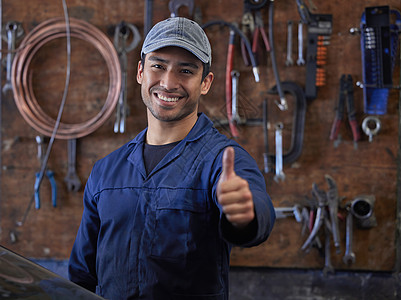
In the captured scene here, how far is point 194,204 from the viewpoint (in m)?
1.21

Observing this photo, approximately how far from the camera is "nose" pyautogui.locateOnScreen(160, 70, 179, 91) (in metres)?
1.27

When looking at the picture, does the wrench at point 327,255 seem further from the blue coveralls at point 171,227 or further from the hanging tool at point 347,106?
the blue coveralls at point 171,227

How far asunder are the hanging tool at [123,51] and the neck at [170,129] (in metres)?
1.19

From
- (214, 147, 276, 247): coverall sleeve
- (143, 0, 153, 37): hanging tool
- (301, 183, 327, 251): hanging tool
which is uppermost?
(143, 0, 153, 37): hanging tool

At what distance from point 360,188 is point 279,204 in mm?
472

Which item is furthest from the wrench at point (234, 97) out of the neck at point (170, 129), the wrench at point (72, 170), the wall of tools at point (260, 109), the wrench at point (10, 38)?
the wrench at point (10, 38)

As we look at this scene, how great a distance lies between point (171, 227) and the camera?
1.22 metres

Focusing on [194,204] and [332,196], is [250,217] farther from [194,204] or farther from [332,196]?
[332,196]

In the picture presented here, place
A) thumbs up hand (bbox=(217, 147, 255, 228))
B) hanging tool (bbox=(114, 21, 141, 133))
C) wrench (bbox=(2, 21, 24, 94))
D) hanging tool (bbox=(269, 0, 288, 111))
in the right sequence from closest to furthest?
thumbs up hand (bbox=(217, 147, 255, 228))
hanging tool (bbox=(269, 0, 288, 111))
hanging tool (bbox=(114, 21, 141, 133))
wrench (bbox=(2, 21, 24, 94))

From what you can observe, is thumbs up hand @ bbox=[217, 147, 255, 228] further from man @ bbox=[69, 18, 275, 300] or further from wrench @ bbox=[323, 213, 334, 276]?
wrench @ bbox=[323, 213, 334, 276]

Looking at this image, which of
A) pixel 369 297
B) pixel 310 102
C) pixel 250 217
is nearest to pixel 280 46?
pixel 310 102

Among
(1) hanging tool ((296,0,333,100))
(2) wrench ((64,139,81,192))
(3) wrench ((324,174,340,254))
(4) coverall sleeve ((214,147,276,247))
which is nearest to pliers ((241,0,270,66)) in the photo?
(1) hanging tool ((296,0,333,100))

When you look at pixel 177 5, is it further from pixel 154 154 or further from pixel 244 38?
pixel 154 154

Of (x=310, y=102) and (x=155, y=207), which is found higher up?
(x=310, y=102)
